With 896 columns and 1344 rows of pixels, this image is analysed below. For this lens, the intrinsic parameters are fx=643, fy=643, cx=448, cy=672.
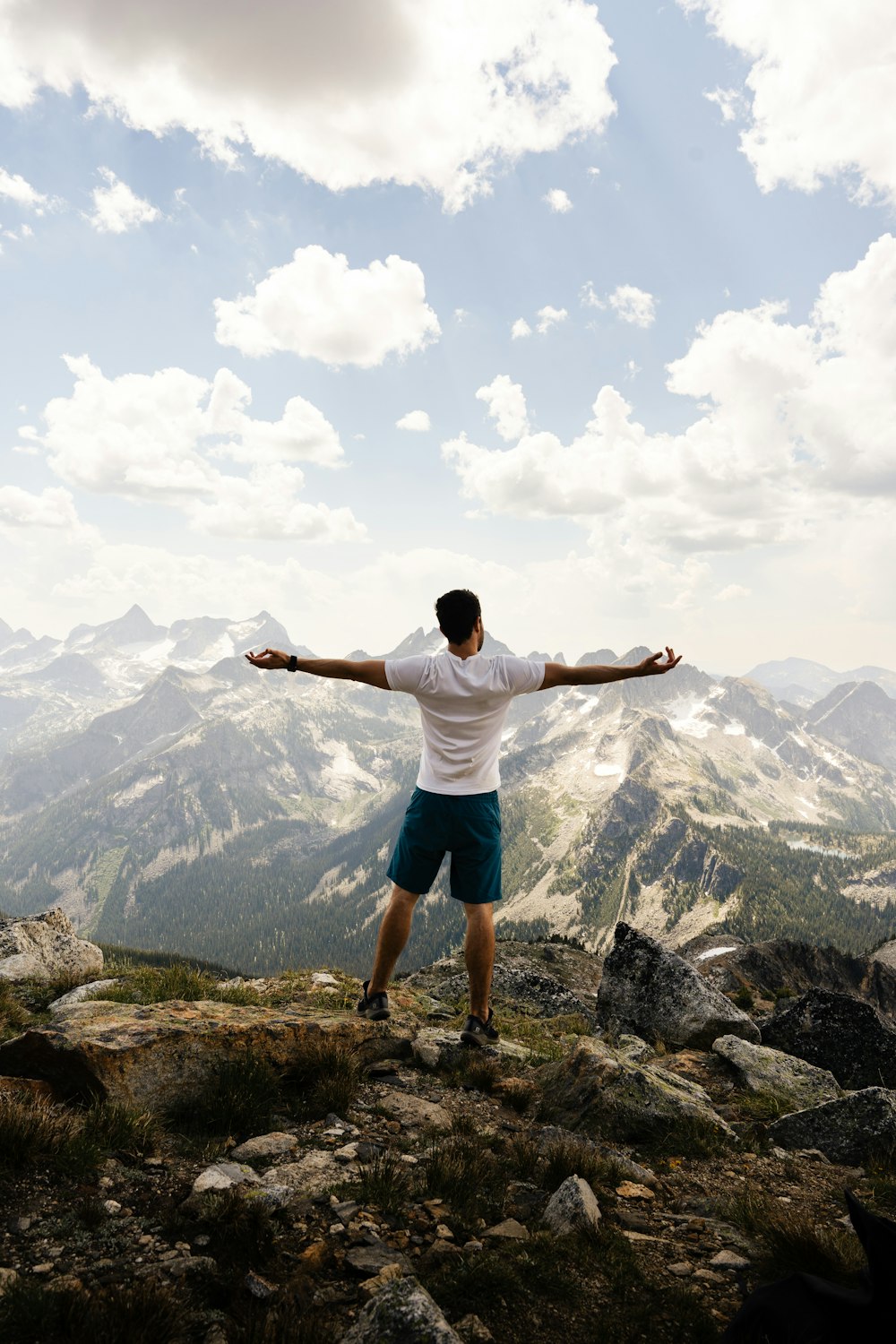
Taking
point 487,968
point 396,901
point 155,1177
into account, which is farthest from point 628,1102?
point 155,1177

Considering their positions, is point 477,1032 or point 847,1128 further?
point 477,1032

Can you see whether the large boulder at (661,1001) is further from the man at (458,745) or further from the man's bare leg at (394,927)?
the man's bare leg at (394,927)

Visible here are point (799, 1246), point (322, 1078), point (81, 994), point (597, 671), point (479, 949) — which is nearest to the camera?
point (799, 1246)

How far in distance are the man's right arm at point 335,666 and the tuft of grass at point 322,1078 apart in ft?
12.7

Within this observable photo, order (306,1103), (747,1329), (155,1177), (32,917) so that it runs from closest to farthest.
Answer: (747,1329)
(155,1177)
(306,1103)
(32,917)

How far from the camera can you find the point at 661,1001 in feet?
38.7

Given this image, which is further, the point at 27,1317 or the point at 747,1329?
the point at 747,1329

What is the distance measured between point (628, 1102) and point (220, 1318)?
499cm

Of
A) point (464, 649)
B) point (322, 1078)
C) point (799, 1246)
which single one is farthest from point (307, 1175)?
point (464, 649)

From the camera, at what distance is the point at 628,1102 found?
6.85m

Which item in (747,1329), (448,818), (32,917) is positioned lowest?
(32,917)

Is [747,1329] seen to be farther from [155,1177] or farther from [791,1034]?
[791,1034]

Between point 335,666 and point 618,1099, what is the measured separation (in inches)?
224

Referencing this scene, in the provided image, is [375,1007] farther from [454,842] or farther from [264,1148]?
[264,1148]
